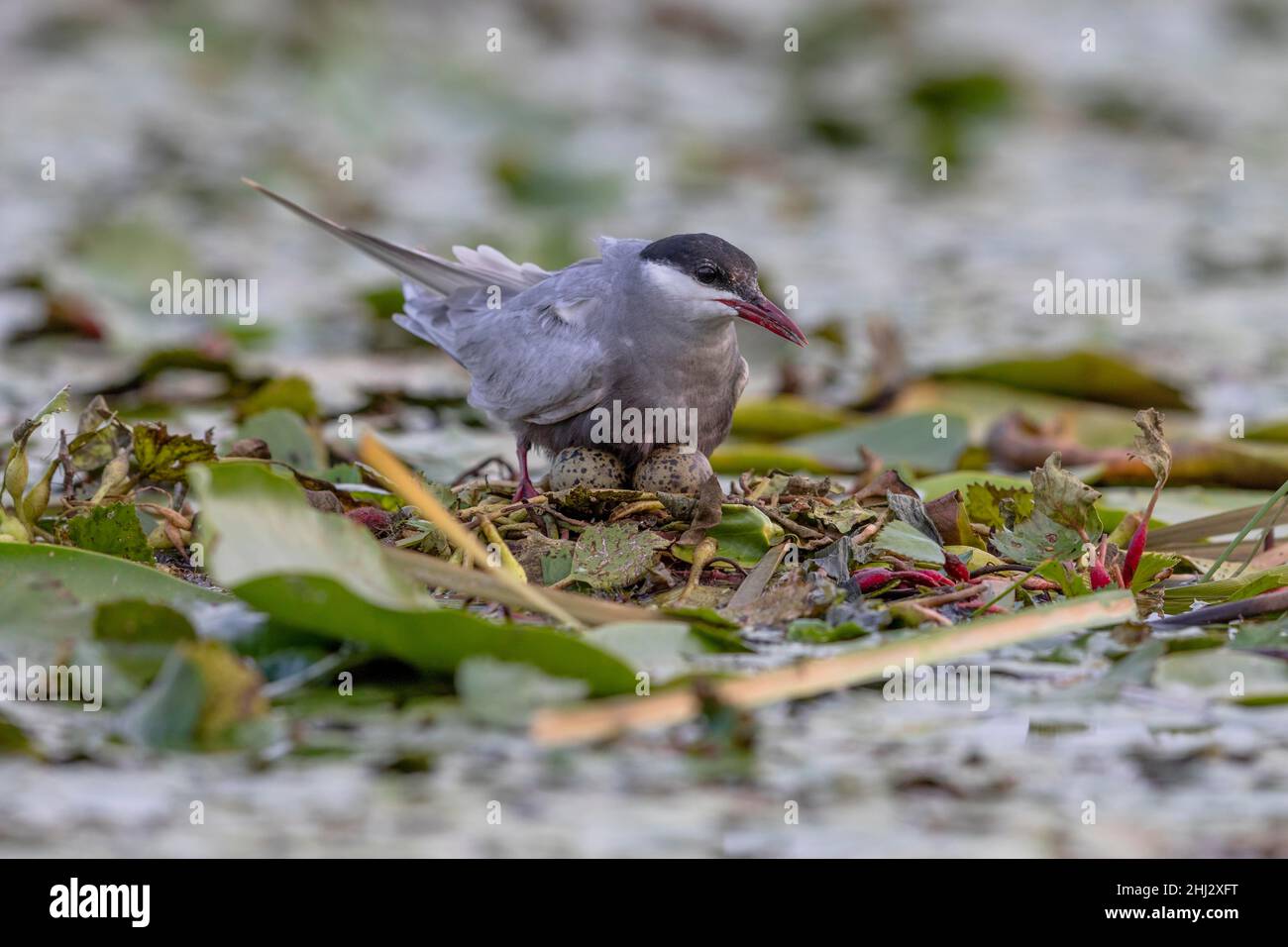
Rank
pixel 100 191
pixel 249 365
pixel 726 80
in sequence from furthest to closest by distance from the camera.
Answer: pixel 726 80
pixel 100 191
pixel 249 365

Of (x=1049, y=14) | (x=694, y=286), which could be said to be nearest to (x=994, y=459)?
(x=694, y=286)

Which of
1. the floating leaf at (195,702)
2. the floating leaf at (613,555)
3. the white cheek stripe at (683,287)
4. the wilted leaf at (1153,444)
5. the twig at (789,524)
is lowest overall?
the floating leaf at (195,702)

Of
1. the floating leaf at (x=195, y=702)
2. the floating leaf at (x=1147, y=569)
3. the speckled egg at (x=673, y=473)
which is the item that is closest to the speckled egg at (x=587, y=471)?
the speckled egg at (x=673, y=473)

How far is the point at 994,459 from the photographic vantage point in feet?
22.8

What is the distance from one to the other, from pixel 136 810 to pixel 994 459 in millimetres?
4389

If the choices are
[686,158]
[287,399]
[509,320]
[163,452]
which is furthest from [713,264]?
[686,158]

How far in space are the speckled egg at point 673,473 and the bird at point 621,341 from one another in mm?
192

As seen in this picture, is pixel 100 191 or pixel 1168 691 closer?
pixel 1168 691

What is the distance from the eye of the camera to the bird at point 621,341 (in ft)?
17.2

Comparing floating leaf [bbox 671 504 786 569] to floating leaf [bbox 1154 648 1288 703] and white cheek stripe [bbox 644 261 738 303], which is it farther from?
floating leaf [bbox 1154 648 1288 703]

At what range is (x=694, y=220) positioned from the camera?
1195cm

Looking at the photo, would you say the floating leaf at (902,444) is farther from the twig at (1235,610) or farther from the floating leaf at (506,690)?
the floating leaf at (506,690)

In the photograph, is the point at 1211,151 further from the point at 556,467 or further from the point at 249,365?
the point at 556,467
